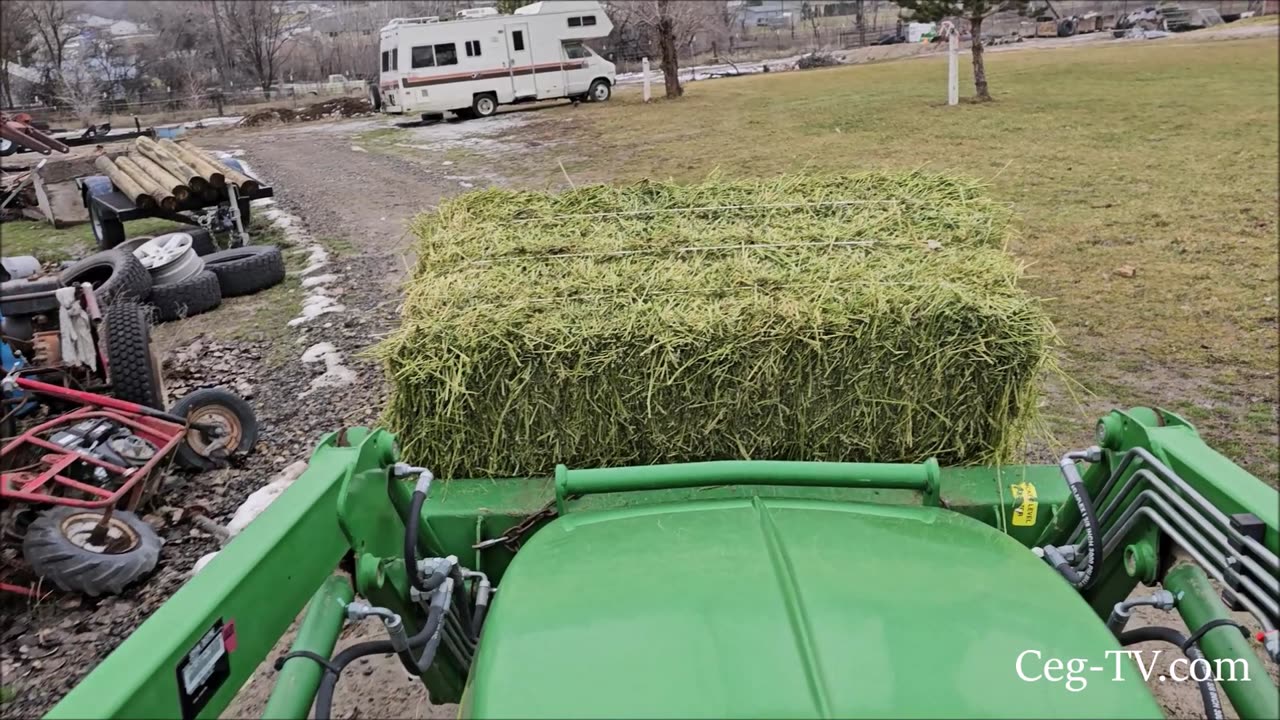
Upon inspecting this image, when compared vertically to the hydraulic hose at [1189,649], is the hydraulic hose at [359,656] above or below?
above

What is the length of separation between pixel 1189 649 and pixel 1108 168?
36.6 ft

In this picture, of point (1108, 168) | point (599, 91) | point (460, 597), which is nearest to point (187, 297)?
point (460, 597)

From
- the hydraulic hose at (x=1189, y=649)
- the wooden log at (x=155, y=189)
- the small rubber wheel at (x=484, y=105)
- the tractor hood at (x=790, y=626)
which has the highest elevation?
the small rubber wheel at (x=484, y=105)

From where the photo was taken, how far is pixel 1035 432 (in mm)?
3021

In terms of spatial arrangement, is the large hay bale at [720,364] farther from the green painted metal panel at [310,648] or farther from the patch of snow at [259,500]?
the patch of snow at [259,500]

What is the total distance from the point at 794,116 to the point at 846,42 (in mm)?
32009

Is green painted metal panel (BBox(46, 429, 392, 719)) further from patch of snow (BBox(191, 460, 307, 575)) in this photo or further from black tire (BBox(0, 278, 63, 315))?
black tire (BBox(0, 278, 63, 315))

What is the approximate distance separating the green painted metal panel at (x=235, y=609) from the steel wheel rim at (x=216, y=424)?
10.6 feet

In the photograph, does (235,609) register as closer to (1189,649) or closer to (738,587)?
(738,587)

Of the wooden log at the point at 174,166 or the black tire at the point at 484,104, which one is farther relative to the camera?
the black tire at the point at 484,104

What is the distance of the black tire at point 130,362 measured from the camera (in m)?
5.13

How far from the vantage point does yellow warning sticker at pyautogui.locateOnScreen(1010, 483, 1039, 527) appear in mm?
2598

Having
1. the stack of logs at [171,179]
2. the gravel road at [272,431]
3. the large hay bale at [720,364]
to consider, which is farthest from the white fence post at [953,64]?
the large hay bale at [720,364]

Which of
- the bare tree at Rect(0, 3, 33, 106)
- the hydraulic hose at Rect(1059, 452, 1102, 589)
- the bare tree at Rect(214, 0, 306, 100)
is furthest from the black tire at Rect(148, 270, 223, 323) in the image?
the bare tree at Rect(214, 0, 306, 100)
